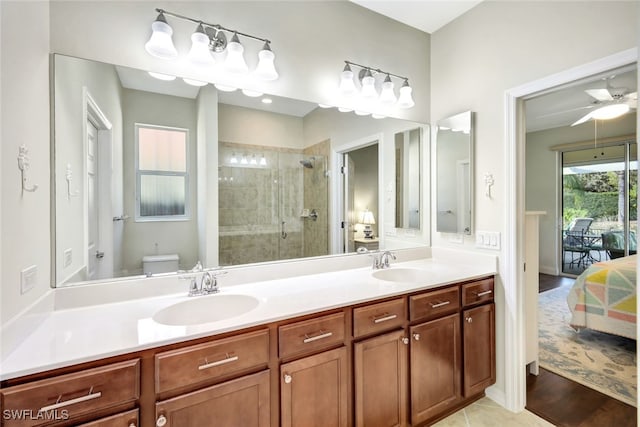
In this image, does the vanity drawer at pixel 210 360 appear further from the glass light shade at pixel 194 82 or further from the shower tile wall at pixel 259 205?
the glass light shade at pixel 194 82

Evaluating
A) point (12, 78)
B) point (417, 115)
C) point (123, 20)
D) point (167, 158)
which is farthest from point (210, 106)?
point (417, 115)

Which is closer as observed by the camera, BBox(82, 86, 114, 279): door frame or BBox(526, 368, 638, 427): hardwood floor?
BBox(82, 86, 114, 279): door frame

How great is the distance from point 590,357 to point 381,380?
227 centimetres

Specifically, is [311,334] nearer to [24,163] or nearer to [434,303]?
[434,303]

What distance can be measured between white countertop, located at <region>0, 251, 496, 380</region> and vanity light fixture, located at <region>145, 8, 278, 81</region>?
1203 mm

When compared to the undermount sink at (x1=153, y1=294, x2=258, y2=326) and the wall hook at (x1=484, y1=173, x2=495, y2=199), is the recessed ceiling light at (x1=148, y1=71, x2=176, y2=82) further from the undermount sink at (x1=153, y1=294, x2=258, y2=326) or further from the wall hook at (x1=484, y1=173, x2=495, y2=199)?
the wall hook at (x1=484, y1=173, x2=495, y2=199)

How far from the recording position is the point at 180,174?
1.65 m

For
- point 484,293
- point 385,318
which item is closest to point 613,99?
point 484,293

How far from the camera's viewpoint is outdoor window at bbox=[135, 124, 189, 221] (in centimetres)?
156

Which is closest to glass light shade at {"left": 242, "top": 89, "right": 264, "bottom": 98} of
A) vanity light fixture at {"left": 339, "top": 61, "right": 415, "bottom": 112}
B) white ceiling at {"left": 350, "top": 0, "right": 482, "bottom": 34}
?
vanity light fixture at {"left": 339, "top": 61, "right": 415, "bottom": 112}

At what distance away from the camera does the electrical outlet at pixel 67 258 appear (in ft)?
4.41

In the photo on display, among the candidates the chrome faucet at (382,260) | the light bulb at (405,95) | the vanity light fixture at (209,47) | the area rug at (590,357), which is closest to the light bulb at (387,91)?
the light bulb at (405,95)

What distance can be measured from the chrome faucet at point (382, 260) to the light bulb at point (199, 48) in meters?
1.68

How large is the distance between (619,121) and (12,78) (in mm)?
6425
